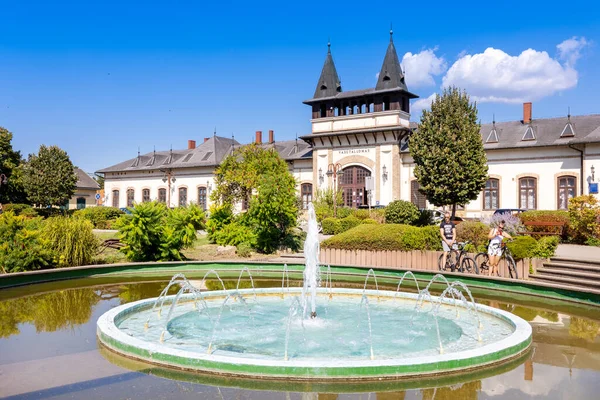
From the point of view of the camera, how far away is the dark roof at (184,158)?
143 ft

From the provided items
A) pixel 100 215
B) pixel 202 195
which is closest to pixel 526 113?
pixel 202 195

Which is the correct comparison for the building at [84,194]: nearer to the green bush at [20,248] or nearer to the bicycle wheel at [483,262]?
the green bush at [20,248]

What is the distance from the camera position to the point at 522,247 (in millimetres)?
13516

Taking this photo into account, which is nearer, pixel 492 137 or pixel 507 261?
pixel 507 261

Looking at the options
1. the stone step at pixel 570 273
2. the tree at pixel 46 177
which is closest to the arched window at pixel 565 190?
the stone step at pixel 570 273

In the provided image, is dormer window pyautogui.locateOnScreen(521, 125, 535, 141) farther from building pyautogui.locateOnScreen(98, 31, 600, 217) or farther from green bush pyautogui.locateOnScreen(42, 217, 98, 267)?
green bush pyautogui.locateOnScreen(42, 217, 98, 267)

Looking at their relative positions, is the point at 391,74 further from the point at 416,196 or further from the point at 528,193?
the point at 528,193

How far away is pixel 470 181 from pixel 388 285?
13.5 m

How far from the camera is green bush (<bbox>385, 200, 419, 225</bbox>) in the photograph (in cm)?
2605

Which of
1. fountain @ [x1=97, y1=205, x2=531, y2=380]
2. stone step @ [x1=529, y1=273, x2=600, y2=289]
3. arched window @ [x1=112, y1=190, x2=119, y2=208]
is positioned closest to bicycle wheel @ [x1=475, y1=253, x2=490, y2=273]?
stone step @ [x1=529, y1=273, x2=600, y2=289]

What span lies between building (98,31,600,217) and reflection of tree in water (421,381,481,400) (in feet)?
79.7

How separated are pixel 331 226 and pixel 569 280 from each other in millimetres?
14207

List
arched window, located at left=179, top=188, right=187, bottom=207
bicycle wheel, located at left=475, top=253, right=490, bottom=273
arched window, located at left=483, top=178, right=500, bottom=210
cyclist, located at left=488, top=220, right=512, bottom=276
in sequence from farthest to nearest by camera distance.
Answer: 1. arched window, located at left=179, top=188, right=187, bottom=207
2. arched window, located at left=483, top=178, right=500, bottom=210
3. bicycle wheel, located at left=475, top=253, right=490, bottom=273
4. cyclist, located at left=488, top=220, right=512, bottom=276

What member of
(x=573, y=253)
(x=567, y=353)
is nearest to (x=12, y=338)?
(x=567, y=353)
